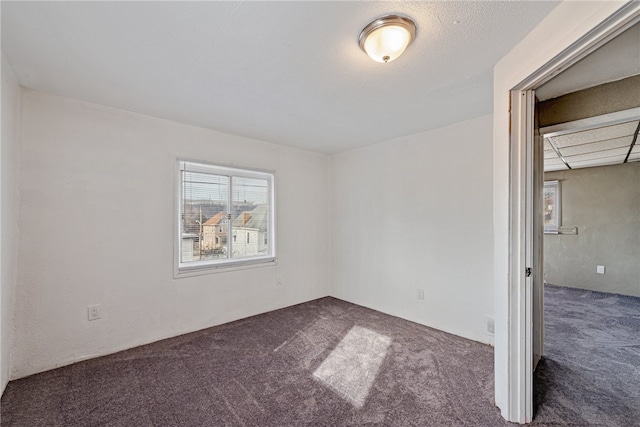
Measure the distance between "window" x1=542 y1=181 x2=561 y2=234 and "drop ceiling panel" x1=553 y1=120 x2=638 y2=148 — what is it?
223 centimetres

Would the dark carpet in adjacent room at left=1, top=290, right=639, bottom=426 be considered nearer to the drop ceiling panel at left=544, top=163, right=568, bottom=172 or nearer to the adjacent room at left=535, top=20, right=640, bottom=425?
the adjacent room at left=535, top=20, right=640, bottom=425

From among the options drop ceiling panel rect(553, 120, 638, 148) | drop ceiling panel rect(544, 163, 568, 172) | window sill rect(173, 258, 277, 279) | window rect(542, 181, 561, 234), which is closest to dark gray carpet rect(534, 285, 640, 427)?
window rect(542, 181, 561, 234)

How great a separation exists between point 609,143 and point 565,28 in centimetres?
298

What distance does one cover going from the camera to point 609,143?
321 centimetres

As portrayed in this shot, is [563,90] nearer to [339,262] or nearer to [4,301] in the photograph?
[339,262]

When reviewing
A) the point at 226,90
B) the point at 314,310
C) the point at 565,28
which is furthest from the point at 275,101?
the point at 314,310

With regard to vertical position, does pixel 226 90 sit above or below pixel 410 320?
above

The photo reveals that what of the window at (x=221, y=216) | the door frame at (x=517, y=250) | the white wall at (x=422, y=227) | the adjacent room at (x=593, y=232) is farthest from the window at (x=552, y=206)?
the window at (x=221, y=216)

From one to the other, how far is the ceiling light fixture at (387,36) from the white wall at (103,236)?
2199mm

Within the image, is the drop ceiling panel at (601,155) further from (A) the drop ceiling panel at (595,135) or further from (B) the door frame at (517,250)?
(B) the door frame at (517,250)

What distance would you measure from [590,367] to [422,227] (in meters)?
1.75

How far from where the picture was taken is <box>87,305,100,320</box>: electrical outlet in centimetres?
237

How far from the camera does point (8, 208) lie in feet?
6.22

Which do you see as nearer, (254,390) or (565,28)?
(565,28)
